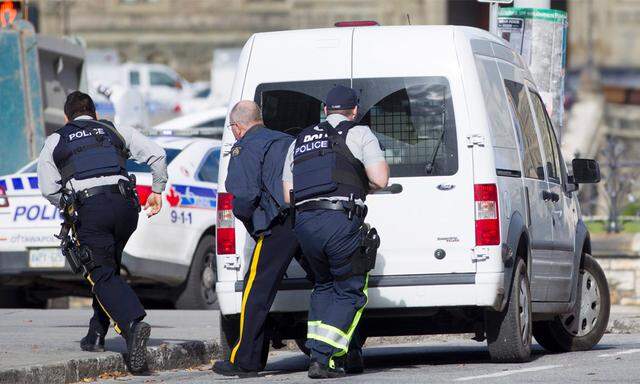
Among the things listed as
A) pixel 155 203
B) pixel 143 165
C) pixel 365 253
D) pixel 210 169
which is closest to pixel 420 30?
pixel 365 253

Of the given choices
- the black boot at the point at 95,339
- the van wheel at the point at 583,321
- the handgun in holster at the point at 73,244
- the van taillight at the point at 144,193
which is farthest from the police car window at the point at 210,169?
the handgun in holster at the point at 73,244

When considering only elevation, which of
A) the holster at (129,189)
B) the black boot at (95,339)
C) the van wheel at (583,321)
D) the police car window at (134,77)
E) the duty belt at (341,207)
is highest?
the duty belt at (341,207)

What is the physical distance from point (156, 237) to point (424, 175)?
542cm

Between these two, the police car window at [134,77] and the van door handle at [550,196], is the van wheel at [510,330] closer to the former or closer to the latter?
the van door handle at [550,196]

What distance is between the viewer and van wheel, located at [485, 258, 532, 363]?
35.8 ft

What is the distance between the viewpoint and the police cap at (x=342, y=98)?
1039cm

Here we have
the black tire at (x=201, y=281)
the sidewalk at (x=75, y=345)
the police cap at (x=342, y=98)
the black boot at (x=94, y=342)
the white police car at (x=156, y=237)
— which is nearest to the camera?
the police cap at (x=342, y=98)

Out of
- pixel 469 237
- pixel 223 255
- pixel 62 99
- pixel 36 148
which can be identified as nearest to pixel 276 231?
pixel 223 255

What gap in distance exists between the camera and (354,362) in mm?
10891

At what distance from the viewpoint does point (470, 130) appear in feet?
34.9

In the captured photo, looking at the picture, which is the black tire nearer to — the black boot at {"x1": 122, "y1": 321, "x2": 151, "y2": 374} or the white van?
the white van

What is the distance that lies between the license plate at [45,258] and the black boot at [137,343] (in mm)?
4739

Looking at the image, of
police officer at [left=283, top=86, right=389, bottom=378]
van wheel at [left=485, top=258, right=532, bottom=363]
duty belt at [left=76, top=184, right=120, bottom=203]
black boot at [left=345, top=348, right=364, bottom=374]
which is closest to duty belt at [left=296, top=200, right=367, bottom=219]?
police officer at [left=283, top=86, right=389, bottom=378]

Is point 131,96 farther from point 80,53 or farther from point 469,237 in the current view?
point 469,237
